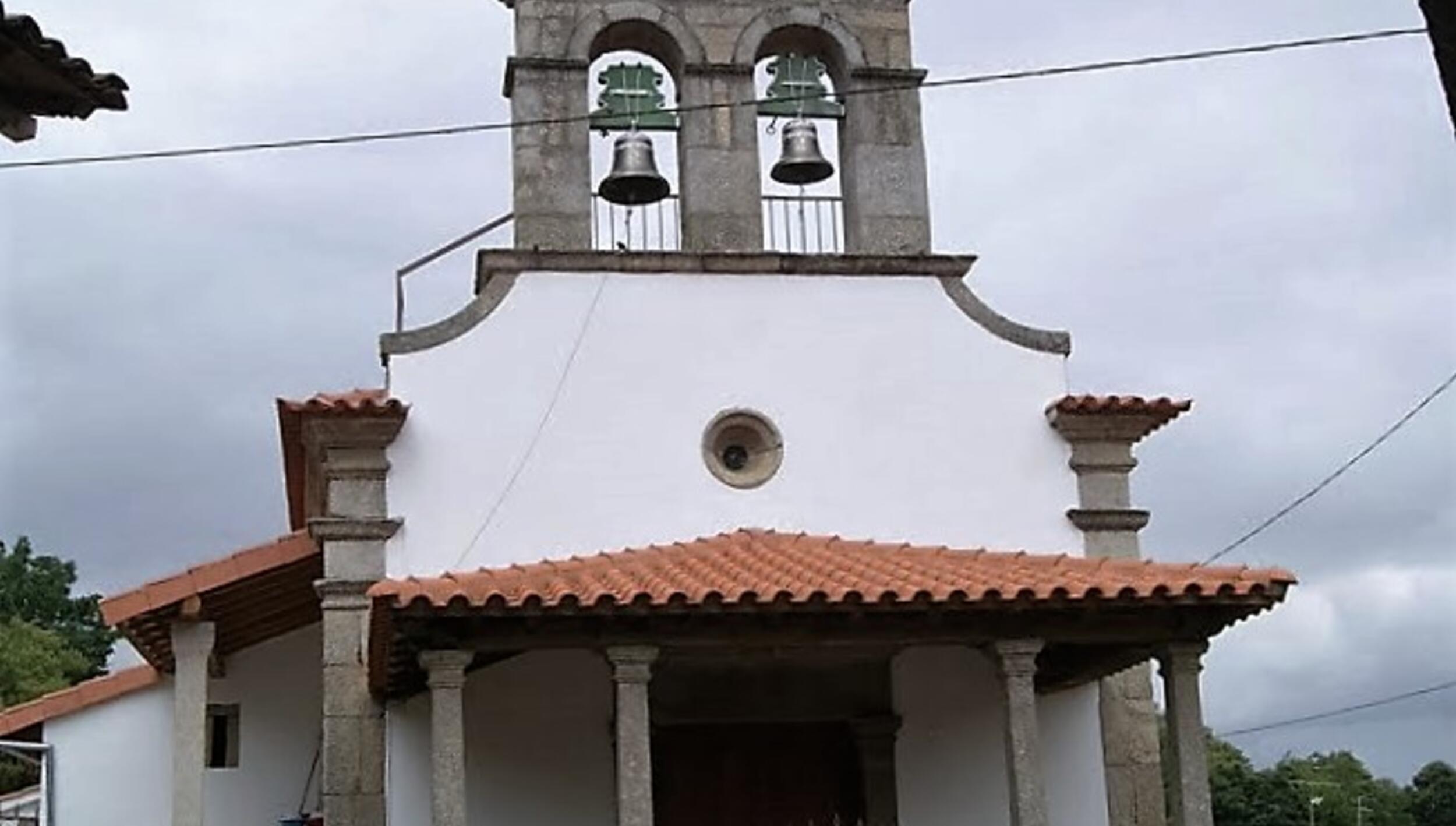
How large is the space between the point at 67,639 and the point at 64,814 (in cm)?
3774

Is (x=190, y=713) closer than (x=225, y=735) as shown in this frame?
Yes

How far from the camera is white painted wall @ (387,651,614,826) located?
10.1 meters

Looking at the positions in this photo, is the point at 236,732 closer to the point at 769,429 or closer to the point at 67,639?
the point at 769,429

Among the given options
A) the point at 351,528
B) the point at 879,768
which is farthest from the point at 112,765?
the point at 879,768

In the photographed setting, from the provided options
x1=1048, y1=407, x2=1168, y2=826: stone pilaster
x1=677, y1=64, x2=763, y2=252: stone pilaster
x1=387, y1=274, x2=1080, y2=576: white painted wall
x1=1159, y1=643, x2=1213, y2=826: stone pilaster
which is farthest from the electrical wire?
x1=1159, y1=643, x2=1213, y2=826: stone pilaster

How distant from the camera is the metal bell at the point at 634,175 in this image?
35.0 ft

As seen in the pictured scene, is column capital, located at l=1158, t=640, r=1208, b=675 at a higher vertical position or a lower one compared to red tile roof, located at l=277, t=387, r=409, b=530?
lower

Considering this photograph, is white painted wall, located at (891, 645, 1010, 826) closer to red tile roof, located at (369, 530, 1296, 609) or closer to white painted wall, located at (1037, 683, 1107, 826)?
white painted wall, located at (1037, 683, 1107, 826)

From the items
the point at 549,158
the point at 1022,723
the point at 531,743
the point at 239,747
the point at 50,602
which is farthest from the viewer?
the point at 50,602

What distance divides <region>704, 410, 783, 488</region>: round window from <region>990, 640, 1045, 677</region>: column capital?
229 cm

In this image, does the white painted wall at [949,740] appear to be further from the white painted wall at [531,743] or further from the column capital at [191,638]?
the column capital at [191,638]

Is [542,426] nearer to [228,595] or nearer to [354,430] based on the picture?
[354,430]

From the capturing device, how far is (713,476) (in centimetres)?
1062

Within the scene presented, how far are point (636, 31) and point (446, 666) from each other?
4.29 metres
